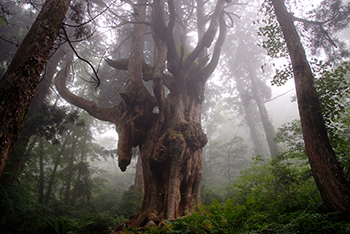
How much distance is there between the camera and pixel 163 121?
556 centimetres

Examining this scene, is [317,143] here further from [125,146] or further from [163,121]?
[125,146]

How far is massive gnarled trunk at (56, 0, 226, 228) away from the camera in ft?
15.4

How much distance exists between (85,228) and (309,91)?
599 centimetres

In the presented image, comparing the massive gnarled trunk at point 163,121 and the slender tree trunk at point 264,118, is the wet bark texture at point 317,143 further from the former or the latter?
the slender tree trunk at point 264,118

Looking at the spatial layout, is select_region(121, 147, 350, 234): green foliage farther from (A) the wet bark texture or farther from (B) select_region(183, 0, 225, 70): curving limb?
(B) select_region(183, 0, 225, 70): curving limb

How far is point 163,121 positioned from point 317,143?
3.73 m

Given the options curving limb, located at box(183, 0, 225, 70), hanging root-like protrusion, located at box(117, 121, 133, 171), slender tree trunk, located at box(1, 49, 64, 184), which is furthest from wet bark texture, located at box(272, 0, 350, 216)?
slender tree trunk, located at box(1, 49, 64, 184)

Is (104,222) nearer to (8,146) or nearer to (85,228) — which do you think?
(85,228)

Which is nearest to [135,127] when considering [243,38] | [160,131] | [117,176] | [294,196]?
[160,131]

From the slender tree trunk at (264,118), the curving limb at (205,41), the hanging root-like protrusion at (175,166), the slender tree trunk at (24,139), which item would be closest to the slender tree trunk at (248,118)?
the slender tree trunk at (264,118)

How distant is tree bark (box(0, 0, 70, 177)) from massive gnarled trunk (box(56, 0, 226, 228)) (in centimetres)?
268

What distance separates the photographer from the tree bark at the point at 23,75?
196 cm

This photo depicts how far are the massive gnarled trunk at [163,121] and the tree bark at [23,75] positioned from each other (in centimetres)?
268

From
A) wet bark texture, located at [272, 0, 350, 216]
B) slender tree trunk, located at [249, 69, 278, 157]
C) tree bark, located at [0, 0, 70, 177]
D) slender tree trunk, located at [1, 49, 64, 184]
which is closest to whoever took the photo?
tree bark, located at [0, 0, 70, 177]
